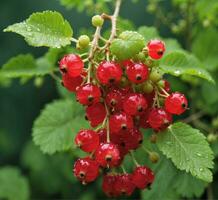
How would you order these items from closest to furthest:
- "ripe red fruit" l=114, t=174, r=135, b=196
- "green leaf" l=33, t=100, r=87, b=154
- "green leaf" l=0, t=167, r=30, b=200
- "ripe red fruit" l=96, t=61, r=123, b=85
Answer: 1. "ripe red fruit" l=96, t=61, r=123, b=85
2. "ripe red fruit" l=114, t=174, r=135, b=196
3. "green leaf" l=33, t=100, r=87, b=154
4. "green leaf" l=0, t=167, r=30, b=200

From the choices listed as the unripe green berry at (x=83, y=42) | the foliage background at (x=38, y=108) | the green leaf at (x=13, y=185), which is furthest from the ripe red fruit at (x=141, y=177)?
the green leaf at (x=13, y=185)

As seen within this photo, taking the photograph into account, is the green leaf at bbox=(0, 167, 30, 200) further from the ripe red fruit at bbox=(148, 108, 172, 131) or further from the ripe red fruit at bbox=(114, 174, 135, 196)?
the ripe red fruit at bbox=(148, 108, 172, 131)

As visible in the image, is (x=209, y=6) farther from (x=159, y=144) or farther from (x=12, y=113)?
(x=12, y=113)

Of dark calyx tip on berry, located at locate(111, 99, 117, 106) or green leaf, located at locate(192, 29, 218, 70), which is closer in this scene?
dark calyx tip on berry, located at locate(111, 99, 117, 106)

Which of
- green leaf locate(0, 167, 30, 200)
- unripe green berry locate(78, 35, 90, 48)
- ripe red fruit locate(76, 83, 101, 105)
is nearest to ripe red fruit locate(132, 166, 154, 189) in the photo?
ripe red fruit locate(76, 83, 101, 105)

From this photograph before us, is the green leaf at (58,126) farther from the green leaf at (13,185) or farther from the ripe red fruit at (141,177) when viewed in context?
the green leaf at (13,185)

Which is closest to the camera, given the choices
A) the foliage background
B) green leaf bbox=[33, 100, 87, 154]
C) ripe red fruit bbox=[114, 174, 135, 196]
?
ripe red fruit bbox=[114, 174, 135, 196]
